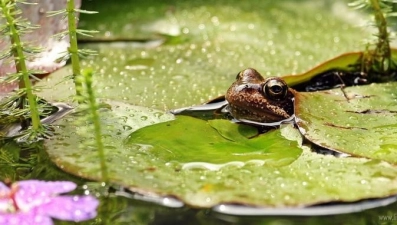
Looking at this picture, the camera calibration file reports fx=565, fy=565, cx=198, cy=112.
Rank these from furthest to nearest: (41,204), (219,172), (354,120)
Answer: (354,120) → (219,172) → (41,204)

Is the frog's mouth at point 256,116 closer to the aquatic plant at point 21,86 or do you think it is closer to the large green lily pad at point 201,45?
the large green lily pad at point 201,45

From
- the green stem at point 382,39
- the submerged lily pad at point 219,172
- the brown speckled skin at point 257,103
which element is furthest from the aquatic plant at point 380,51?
the submerged lily pad at point 219,172

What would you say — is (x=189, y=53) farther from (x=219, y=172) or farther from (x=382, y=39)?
(x=219, y=172)

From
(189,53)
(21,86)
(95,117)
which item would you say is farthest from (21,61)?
(189,53)

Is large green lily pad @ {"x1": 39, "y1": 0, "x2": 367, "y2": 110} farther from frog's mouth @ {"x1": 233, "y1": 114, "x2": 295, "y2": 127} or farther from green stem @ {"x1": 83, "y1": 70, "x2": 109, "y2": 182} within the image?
green stem @ {"x1": 83, "y1": 70, "x2": 109, "y2": 182}

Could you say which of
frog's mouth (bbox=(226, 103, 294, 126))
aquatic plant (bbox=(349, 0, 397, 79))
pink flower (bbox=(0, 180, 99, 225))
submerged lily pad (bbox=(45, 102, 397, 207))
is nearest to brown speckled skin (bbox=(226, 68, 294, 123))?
frog's mouth (bbox=(226, 103, 294, 126))
